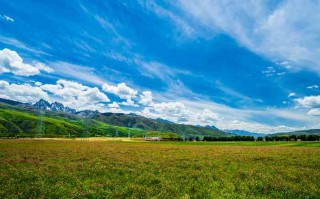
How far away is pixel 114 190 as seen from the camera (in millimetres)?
17953

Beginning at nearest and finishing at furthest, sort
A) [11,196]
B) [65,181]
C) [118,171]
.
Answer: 1. [11,196]
2. [65,181]
3. [118,171]

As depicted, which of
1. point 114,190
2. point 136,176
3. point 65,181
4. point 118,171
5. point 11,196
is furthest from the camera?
point 118,171

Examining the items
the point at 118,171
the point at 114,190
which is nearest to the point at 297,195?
the point at 114,190

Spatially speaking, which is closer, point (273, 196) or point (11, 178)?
point (273, 196)

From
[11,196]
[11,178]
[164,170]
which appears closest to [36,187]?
[11,196]

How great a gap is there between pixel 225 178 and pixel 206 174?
2.40 metres

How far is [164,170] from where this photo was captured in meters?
26.9

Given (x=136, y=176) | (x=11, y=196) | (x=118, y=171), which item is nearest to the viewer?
(x=11, y=196)

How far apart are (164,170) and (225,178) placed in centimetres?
718

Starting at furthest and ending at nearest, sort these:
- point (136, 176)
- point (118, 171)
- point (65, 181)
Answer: point (118, 171) < point (136, 176) < point (65, 181)

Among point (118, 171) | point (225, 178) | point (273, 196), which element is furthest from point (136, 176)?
point (273, 196)

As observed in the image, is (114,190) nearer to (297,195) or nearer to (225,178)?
(225,178)

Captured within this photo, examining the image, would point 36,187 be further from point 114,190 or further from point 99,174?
→ point 99,174

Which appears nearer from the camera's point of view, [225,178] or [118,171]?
[225,178]
